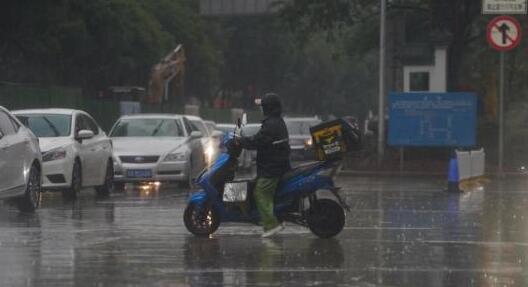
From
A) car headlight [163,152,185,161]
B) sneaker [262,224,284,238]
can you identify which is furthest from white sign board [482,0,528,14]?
sneaker [262,224,284,238]

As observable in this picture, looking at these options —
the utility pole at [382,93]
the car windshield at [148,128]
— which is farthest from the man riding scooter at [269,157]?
the utility pole at [382,93]

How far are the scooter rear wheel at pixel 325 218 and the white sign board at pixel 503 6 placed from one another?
17531 mm

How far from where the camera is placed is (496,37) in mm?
31844

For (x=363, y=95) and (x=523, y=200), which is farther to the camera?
(x=363, y=95)

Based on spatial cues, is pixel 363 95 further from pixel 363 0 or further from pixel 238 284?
pixel 238 284

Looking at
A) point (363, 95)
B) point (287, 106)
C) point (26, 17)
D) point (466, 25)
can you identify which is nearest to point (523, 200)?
point (466, 25)

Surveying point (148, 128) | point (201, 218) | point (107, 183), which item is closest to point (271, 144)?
point (201, 218)

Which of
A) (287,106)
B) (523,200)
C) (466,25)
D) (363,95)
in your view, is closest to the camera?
(523,200)

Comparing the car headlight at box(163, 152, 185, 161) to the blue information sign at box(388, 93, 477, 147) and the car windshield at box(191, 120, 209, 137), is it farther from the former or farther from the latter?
the blue information sign at box(388, 93, 477, 147)

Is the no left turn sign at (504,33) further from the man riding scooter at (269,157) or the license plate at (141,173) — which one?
the man riding scooter at (269,157)

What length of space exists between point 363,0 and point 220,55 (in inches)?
1882

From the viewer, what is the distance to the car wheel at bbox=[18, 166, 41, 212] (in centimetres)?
1900

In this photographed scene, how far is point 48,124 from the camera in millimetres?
23484

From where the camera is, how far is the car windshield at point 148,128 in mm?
27938
